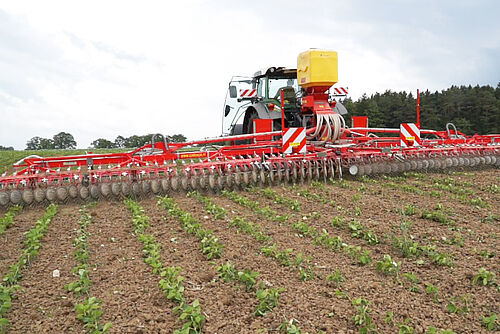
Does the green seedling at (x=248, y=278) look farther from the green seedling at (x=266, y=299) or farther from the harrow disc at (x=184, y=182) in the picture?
the harrow disc at (x=184, y=182)

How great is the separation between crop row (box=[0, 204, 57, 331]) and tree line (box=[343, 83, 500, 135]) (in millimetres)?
26808

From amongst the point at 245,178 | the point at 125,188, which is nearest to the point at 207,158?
the point at 245,178

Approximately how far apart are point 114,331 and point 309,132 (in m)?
6.79

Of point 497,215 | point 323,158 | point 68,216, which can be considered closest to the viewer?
point 497,215

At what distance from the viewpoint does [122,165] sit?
716cm

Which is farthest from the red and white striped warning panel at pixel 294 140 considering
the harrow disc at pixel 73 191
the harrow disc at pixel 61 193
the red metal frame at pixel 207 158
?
the harrow disc at pixel 61 193

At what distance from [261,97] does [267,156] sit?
3.00 metres

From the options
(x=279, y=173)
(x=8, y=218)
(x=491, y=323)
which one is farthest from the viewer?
(x=279, y=173)

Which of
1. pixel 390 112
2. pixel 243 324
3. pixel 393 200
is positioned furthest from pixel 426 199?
pixel 390 112

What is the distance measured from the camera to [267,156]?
768 centimetres

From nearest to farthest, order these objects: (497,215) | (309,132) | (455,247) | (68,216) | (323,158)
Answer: (455,247) → (497,215) → (68,216) → (323,158) → (309,132)

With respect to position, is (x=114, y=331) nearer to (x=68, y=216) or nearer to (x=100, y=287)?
(x=100, y=287)

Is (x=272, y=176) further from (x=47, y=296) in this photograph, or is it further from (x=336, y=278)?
(x=47, y=296)

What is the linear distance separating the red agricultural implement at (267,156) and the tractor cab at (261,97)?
0.03 metres
